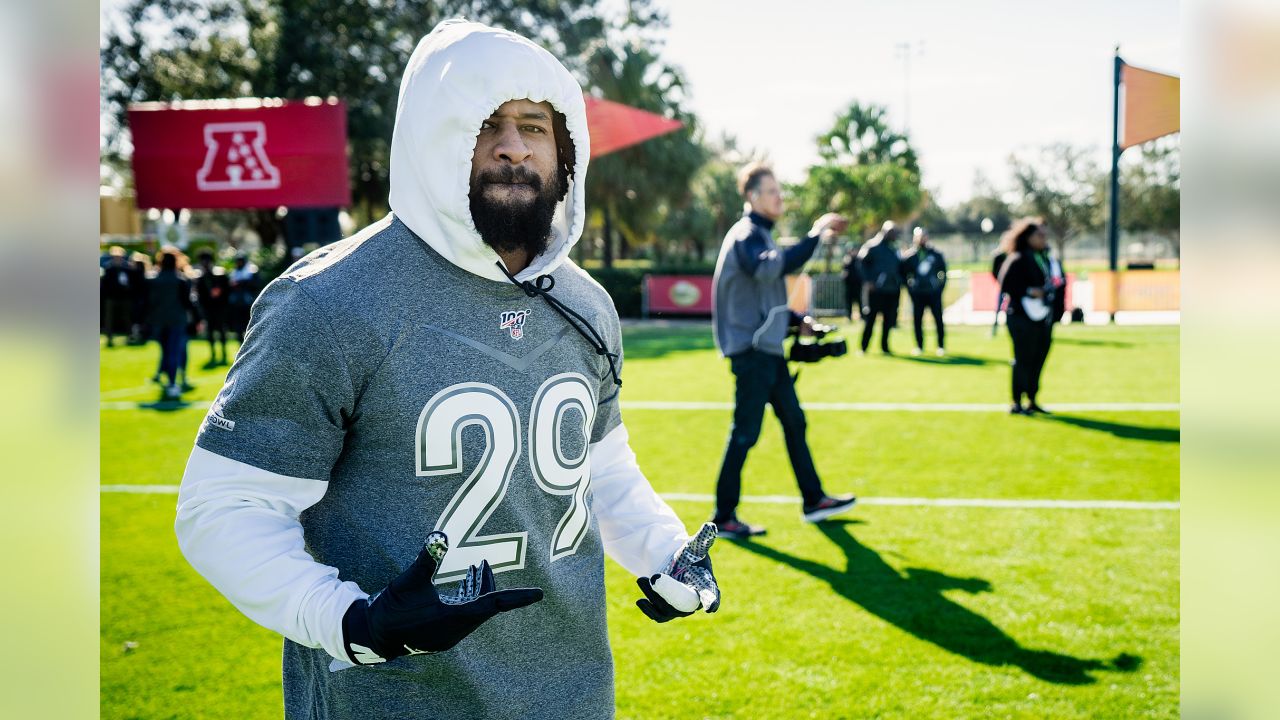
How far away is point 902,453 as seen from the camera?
884cm

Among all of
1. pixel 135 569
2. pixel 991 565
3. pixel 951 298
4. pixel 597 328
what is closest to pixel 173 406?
pixel 135 569

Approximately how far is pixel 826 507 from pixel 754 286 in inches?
62.8

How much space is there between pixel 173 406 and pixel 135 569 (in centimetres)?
740

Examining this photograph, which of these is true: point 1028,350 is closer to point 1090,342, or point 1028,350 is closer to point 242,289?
point 1090,342

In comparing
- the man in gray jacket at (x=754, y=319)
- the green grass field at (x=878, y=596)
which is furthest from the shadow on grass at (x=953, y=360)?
the man in gray jacket at (x=754, y=319)

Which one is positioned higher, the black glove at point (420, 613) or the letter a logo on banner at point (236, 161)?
the letter a logo on banner at point (236, 161)

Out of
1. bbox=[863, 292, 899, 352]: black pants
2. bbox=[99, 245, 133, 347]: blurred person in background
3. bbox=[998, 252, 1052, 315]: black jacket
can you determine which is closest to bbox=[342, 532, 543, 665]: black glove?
bbox=[998, 252, 1052, 315]: black jacket

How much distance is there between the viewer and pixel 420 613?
1495 millimetres

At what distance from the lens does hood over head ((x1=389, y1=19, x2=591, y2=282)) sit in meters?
1.87

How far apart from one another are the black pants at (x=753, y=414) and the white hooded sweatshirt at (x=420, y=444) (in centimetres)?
413

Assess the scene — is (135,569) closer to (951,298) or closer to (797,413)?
(797,413)

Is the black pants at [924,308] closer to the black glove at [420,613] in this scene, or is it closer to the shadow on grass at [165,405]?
the shadow on grass at [165,405]

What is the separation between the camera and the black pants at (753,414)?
6188mm

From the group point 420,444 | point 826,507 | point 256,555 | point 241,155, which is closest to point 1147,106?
point 826,507
